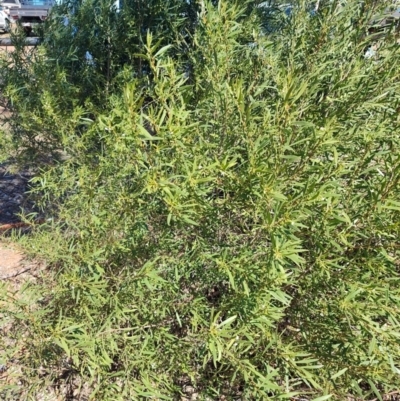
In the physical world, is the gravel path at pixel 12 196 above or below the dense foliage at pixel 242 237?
below

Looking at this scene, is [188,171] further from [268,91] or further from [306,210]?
[268,91]

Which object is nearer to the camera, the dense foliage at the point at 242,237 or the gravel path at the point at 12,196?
the dense foliage at the point at 242,237

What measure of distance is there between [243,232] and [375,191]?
21.8 inches

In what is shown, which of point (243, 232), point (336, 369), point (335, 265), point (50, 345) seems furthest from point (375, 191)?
point (50, 345)

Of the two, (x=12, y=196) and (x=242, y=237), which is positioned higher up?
(x=242, y=237)

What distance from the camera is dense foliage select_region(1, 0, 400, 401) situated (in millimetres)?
1400

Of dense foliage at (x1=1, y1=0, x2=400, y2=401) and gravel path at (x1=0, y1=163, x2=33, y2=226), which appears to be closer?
dense foliage at (x1=1, y1=0, x2=400, y2=401)

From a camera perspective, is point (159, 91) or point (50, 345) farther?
point (50, 345)

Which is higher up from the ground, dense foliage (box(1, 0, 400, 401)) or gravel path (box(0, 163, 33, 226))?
dense foliage (box(1, 0, 400, 401))

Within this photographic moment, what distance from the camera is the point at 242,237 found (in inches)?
66.3

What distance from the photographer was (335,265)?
147 centimetres

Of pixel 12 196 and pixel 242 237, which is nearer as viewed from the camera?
pixel 242 237

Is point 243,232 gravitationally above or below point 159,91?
below

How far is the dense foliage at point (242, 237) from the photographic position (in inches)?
55.1
